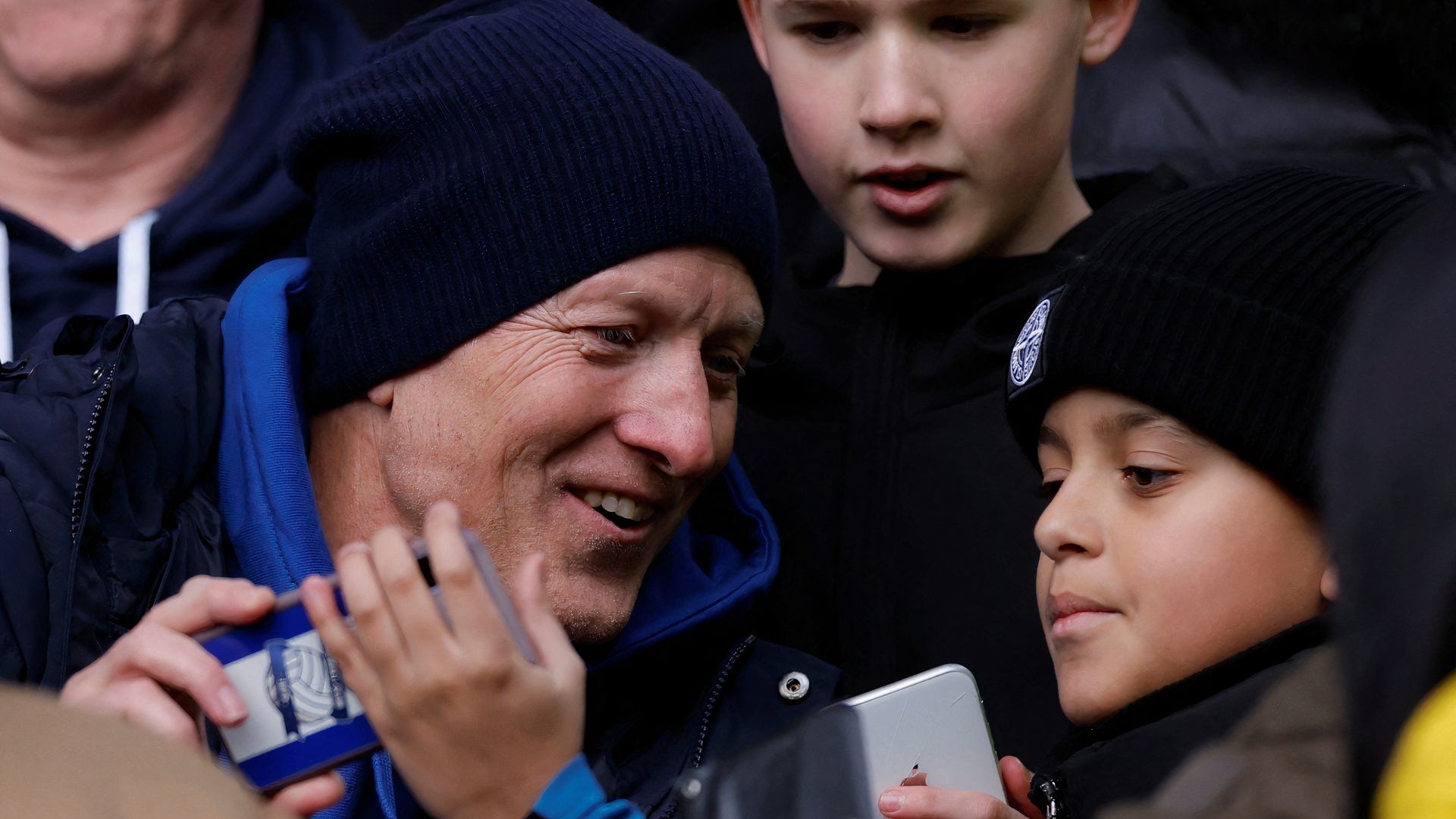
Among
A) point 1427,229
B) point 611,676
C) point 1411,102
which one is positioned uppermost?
point 1427,229

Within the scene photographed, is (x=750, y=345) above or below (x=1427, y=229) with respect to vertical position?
below

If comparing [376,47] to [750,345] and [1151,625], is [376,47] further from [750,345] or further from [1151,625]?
[1151,625]

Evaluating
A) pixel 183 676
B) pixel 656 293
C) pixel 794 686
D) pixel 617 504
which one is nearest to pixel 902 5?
pixel 656 293

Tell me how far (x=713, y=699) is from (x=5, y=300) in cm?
112

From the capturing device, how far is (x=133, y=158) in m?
2.32

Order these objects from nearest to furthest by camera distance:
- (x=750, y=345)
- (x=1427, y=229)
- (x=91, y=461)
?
(x=1427, y=229) < (x=91, y=461) < (x=750, y=345)

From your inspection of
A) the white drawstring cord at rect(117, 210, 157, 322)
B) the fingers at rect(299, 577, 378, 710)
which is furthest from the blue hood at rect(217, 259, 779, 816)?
the fingers at rect(299, 577, 378, 710)

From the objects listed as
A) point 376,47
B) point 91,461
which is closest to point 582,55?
point 376,47

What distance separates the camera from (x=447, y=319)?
1.87 meters

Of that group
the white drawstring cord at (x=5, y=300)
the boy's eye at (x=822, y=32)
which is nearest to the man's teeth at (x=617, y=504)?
the boy's eye at (x=822, y=32)

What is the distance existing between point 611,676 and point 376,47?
2.89ft

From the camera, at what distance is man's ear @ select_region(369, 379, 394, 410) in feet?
6.27

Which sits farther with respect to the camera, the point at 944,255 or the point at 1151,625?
the point at 944,255

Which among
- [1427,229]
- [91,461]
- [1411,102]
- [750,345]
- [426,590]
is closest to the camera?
[1427,229]
